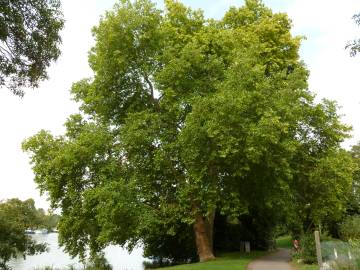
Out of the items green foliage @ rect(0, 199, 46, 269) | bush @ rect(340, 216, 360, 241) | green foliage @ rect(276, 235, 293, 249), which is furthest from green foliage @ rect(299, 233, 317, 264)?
green foliage @ rect(276, 235, 293, 249)

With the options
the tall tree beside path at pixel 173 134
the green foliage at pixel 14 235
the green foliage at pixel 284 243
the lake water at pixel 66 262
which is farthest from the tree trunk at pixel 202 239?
the green foliage at pixel 284 243

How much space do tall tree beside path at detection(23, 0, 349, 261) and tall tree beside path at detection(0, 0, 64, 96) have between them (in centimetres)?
1052

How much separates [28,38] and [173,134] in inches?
555

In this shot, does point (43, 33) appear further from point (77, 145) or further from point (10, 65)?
point (77, 145)

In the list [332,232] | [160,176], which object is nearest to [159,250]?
[160,176]

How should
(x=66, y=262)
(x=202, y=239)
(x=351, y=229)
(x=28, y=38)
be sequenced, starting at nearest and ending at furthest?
(x=28, y=38) → (x=202, y=239) → (x=351, y=229) → (x=66, y=262)

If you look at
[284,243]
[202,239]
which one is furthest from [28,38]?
[284,243]

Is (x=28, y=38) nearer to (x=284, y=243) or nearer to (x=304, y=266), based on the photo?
(x=304, y=266)

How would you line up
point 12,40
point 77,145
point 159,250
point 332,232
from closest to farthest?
point 12,40
point 77,145
point 159,250
point 332,232

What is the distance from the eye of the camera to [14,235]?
3288 centimetres

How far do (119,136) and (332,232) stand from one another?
A: 23892 mm

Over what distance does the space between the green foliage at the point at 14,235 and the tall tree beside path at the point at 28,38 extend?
22.3m

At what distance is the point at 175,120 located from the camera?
1032 inches

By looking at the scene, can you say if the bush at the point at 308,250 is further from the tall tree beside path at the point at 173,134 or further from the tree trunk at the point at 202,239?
the tree trunk at the point at 202,239
